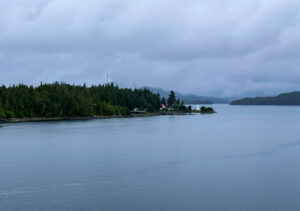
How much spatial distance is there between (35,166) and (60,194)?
16.4 m

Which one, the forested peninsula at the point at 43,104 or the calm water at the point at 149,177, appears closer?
the calm water at the point at 149,177

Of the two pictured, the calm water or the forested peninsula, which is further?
the forested peninsula

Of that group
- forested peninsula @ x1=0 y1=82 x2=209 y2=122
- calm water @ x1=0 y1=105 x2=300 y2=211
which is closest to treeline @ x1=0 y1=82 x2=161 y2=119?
forested peninsula @ x1=0 y1=82 x2=209 y2=122

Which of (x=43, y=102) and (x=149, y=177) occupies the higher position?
(x=43, y=102)

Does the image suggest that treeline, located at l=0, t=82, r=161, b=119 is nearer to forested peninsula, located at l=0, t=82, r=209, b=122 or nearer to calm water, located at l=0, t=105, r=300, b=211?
forested peninsula, located at l=0, t=82, r=209, b=122

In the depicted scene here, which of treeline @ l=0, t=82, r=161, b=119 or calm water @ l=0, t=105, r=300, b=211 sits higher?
treeline @ l=0, t=82, r=161, b=119

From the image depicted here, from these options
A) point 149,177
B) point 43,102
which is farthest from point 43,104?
point 149,177

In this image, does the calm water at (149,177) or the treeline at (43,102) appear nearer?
the calm water at (149,177)

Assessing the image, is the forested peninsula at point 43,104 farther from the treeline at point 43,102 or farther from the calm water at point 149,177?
the calm water at point 149,177

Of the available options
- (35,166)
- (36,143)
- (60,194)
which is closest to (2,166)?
(35,166)

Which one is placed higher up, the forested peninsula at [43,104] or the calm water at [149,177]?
the forested peninsula at [43,104]

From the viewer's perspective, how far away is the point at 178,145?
77.8 m

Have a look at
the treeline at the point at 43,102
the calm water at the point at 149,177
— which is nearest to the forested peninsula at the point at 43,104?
the treeline at the point at 43,102

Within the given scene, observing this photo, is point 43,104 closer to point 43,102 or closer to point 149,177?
point 43,102
